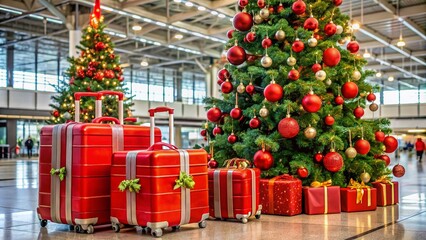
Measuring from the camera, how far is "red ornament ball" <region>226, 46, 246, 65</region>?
745cm

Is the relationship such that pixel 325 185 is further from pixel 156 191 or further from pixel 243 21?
pixel 156 191

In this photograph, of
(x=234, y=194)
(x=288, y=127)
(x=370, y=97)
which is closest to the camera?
(x=234, y=194)

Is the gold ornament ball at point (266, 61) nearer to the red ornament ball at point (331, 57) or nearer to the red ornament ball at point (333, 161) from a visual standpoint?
the red ornament ball at point (331, 57)

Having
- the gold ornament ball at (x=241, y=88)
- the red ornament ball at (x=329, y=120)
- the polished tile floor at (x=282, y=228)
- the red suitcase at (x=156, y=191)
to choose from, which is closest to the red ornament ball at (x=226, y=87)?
the gold ornament ball at (x=241, y=88)

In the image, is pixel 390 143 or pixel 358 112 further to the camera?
pixel 390 143

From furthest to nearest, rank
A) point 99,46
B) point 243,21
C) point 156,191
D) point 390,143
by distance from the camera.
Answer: point 99,46, point 390,143, point 243,21, point 156,191

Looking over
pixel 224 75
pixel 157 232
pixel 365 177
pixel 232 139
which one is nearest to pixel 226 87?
pixel 224 75

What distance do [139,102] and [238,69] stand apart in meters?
31.3

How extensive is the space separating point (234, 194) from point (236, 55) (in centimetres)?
241

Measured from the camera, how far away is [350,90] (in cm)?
731

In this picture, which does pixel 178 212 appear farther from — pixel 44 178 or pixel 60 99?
pixel 60 99

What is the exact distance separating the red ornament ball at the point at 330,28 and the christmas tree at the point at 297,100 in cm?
1

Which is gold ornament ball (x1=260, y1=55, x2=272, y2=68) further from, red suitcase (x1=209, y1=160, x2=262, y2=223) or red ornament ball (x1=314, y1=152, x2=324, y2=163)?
red suitcase (x1=209, y1=160, x2=262, y2=223)

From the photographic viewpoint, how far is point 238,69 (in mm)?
7664
